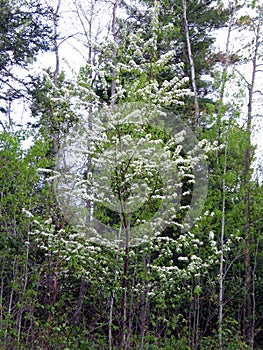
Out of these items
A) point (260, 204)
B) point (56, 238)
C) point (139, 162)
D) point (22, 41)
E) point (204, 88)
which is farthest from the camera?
point (204, 88)

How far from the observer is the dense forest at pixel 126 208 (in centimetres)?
564

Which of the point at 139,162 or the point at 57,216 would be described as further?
the point at 57,216

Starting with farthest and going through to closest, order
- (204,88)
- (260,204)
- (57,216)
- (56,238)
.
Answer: (204,88)
(260,204)
(57,216)
(56,238)

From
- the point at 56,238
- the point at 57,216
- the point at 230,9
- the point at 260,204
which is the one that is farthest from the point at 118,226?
the point at 230,9

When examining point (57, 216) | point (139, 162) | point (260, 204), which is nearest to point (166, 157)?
point (139, 162)

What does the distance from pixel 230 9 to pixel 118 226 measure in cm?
935

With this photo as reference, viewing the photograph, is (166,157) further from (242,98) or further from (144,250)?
(242,98)

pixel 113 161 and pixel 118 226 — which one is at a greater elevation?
pixel 113 161

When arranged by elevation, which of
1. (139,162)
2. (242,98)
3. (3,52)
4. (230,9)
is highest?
(230,9)

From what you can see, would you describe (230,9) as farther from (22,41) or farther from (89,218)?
(89,218)

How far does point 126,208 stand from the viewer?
5.71 meters

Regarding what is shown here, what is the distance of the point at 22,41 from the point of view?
11570mm

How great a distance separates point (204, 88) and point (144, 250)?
9.94 meters

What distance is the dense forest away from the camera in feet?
18.5
